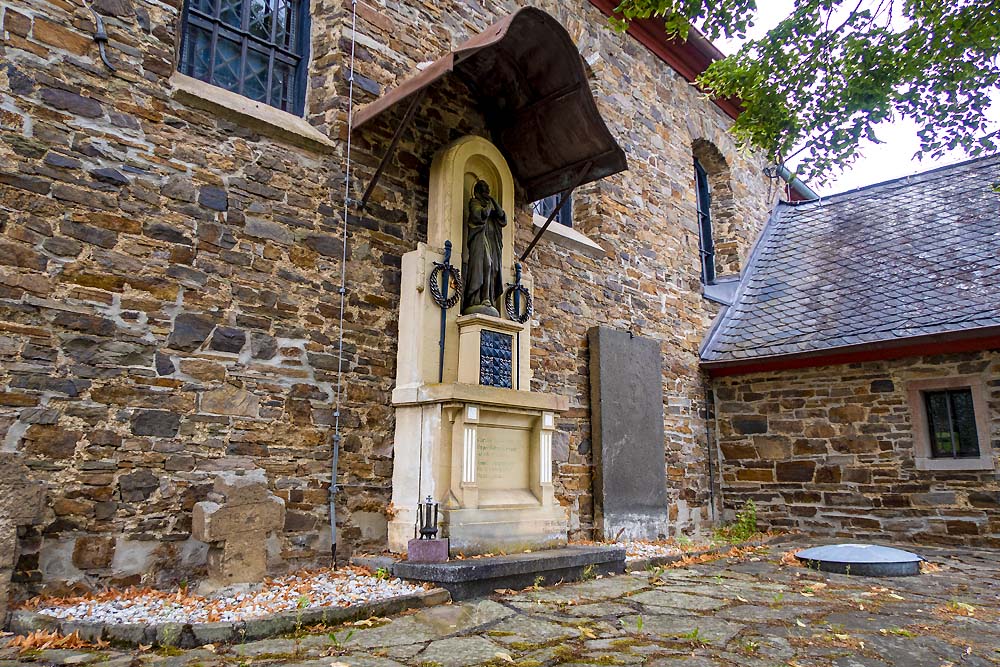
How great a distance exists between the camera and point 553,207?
864 centimetres

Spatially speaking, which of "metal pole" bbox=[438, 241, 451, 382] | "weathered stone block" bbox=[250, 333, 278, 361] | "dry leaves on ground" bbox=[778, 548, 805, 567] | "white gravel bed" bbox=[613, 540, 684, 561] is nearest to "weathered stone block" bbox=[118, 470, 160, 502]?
"weathered stone block" bbox=[250, 333, 278, 361]

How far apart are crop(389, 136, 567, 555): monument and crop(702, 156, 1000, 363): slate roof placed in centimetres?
453

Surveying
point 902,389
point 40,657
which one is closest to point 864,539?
point 902,389

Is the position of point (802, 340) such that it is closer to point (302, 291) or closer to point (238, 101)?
point (302, 291)

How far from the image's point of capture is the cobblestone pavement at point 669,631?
3.13 metres

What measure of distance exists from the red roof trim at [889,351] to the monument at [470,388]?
4.23 meters

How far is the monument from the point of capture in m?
5.28

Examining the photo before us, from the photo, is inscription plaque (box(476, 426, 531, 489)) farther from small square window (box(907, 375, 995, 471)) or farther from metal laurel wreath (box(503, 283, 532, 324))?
small square window (box(907, 375, 995, 471))

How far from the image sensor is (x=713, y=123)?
11.7 meters

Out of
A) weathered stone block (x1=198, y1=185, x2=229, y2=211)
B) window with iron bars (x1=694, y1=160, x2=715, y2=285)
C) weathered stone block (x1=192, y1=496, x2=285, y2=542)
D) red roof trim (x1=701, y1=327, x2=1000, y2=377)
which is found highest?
window with iron bars (x1=694, y1=160, x2=715, y2=285)

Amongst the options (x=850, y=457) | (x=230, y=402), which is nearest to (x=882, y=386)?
(x=850, y=457)

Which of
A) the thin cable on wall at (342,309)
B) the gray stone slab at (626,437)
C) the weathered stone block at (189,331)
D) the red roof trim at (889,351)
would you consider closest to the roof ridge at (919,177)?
the red roof trim at (889,351)

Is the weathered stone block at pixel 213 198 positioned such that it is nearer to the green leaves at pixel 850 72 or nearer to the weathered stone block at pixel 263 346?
the weathered stone block at pixel 263 346

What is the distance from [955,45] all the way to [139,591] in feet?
20.9
